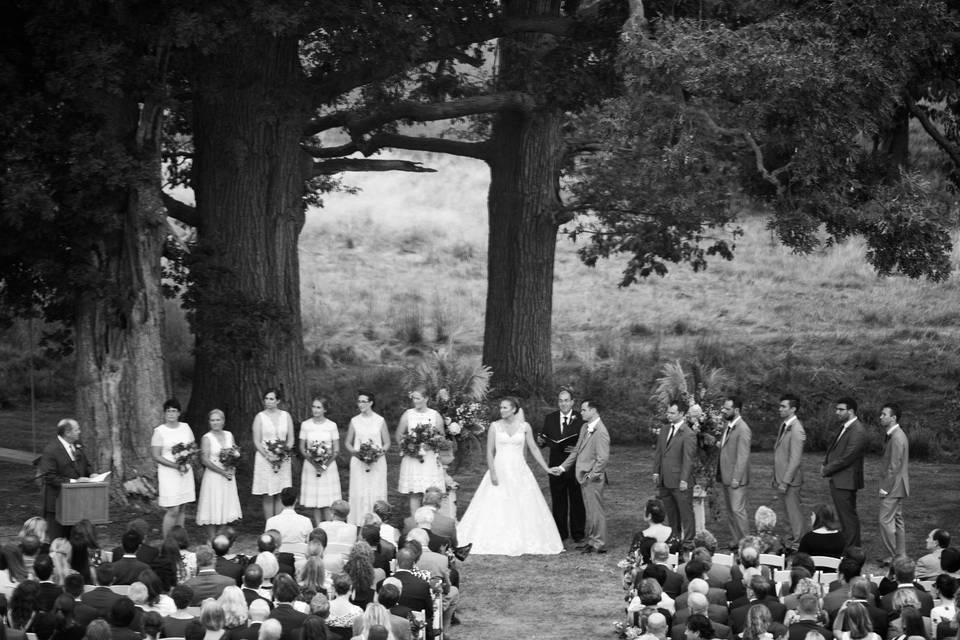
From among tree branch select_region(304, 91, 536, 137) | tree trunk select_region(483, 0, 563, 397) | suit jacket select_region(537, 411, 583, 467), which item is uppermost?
tree branch select_region(304, 91, 536, 137)

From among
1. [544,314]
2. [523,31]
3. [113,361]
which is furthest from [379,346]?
[113,361]

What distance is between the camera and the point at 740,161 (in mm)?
20609

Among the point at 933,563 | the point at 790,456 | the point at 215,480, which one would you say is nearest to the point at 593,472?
the point at 790,456

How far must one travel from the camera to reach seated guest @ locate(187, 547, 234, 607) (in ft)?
34.9

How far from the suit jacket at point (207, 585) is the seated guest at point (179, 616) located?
644 mm

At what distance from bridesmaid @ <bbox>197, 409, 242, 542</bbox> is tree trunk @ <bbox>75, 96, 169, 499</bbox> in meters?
2.83

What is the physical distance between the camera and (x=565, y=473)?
642 inches

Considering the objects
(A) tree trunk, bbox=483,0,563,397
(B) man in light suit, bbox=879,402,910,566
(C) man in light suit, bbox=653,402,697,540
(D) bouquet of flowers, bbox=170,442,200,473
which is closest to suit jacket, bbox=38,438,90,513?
(D) bouquet of flowers, bbox=170,442,200,473

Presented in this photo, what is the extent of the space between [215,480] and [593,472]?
4252 millimetres

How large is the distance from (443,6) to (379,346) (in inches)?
615

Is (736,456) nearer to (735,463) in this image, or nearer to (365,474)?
(735,463)

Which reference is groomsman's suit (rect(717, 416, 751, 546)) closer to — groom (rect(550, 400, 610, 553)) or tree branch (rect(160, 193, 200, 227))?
groom (rect(550, 400, 610, 553))

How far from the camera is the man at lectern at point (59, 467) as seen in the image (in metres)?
14.6

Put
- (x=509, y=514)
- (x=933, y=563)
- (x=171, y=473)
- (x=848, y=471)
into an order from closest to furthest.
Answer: (x=933, y=563) < (x=848, y=471) < (x=171, y=473) < (x=509, y=514)
